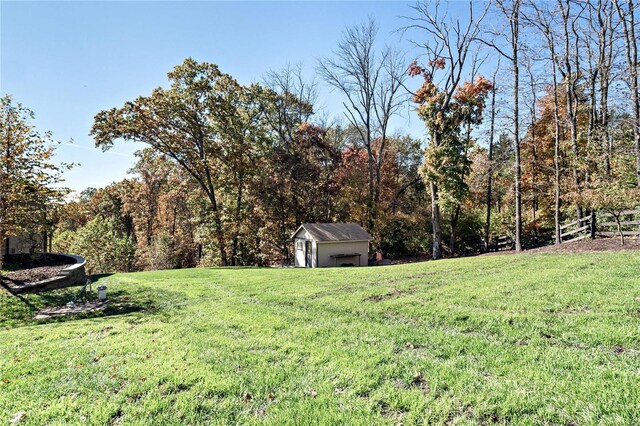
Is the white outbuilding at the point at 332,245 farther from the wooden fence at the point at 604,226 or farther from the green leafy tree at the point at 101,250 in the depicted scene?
the green leafy tree at the point at 101,250

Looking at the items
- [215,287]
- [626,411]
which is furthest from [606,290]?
[215,287]

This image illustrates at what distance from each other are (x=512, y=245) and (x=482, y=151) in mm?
7631

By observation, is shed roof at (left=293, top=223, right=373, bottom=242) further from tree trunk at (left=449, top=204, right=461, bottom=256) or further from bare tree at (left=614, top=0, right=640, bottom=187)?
bare tree at (left=614, top=0, right=640, bottom=187)

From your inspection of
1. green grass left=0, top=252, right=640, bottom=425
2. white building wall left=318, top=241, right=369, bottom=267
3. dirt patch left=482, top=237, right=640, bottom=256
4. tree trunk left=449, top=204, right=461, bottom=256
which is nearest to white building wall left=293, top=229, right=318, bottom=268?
white building wall left=318, top=241, right=369, bottom=267

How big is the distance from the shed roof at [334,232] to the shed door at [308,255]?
3.35 ft

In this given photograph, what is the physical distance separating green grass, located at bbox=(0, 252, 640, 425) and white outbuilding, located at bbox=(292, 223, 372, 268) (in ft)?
43.6

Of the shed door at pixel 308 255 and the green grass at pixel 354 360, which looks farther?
the shed door at pixel 308 255

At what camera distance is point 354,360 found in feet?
13.3

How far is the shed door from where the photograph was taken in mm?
21938

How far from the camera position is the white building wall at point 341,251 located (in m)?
21.3

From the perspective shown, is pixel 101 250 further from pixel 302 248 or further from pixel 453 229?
pixel 453 229

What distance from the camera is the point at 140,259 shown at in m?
28.5

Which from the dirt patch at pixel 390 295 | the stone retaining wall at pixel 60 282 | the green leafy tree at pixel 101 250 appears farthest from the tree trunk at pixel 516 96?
the green leafy tree at pixel 101 250

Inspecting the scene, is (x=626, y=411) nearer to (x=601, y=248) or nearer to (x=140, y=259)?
(x=601, y=248)
